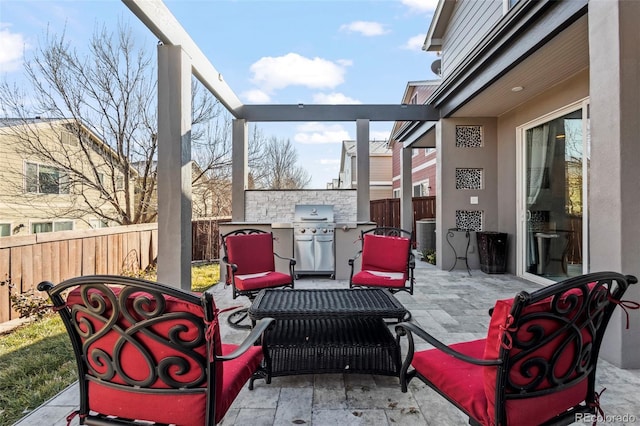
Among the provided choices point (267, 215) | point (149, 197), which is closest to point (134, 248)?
point (149, 197)

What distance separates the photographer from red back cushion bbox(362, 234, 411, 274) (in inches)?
145

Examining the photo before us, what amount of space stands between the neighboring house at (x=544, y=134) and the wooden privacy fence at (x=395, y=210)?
225 cm

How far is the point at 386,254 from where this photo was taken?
378 cm

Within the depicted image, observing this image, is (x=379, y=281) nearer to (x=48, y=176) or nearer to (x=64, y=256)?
(x=64, y=256)

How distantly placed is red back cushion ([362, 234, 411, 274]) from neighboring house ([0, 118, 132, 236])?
219 inches

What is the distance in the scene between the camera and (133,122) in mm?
6586

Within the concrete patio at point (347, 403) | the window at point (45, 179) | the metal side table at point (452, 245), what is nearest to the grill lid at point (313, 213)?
the metal side table at point (452, 245)

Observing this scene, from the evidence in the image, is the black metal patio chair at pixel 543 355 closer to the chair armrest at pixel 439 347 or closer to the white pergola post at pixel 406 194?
the chair armrest at pixel 439 347

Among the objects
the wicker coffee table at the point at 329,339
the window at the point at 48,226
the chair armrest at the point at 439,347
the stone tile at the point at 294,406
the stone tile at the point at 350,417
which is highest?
the window at the point at 48,226

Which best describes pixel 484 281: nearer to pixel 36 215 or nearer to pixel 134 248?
pixel 134 248

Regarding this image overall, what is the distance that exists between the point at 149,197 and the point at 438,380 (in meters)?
7.05

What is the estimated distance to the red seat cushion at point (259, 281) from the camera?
327 centimetres

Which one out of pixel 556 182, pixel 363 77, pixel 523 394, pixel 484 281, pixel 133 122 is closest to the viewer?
pixel 523 394

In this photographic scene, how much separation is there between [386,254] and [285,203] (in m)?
2.81
